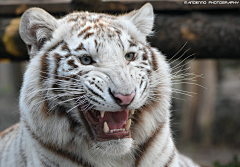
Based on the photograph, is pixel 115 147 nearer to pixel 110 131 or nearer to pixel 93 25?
pixel 110 131

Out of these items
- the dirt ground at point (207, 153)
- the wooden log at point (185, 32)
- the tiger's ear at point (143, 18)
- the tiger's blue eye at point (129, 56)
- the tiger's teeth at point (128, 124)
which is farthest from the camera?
the dirt ground at point (207, 153)

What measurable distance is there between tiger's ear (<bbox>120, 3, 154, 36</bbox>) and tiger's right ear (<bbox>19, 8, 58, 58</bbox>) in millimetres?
582

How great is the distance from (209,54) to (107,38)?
69.4 inches

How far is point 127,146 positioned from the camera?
1.75 metres

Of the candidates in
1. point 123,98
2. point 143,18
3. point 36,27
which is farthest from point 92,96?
point 143,18

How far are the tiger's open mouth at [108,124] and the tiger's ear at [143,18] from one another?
712 mm

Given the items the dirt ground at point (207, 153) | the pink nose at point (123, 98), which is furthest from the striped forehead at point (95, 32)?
the dirt ground at point (207, 153)

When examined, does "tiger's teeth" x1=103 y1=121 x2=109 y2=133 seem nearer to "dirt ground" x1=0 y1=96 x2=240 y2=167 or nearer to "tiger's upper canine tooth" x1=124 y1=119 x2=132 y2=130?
"tiger's upper canine tooth" x1=124 y1=119 x2=132 y2=130

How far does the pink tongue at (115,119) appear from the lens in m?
1.76

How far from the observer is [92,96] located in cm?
167

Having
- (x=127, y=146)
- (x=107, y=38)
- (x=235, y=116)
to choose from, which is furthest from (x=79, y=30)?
(x=235, y=116)

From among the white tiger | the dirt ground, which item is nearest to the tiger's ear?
the white tiger

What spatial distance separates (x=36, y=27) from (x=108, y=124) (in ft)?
2.71

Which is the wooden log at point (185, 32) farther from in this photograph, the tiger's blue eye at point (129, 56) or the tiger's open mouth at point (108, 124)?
the tiger's open mouth at point (108, 124)
